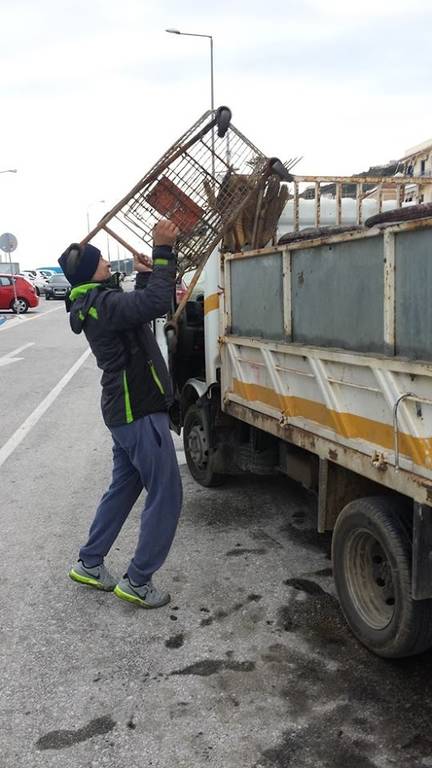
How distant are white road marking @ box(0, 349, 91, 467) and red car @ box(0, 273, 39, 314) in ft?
54.3

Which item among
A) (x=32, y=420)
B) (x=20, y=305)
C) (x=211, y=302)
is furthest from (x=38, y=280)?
(x=211, y=302)

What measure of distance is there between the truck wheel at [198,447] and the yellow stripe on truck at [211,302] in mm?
894

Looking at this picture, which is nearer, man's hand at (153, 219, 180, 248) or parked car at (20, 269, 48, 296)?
man's hand at (153, 219, 180, 248)

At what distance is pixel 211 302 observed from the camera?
495 cm

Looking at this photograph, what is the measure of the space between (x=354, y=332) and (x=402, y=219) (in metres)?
0.58

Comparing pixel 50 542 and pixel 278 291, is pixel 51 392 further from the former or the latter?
pixel 278 291

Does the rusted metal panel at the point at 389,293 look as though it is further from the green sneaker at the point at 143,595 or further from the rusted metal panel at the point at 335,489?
the green sneaker at the point at 143,595

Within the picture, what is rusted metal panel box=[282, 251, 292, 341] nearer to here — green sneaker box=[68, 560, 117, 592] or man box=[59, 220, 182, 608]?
man box=[59, 220, 182, 608]

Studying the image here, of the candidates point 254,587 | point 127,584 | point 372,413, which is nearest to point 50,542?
point 127,584

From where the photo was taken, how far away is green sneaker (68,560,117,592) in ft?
13.3

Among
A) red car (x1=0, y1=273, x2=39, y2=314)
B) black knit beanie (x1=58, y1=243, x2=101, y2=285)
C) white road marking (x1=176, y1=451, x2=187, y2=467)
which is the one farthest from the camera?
red car (x1=0, y1=273, x2=39, y2=314)

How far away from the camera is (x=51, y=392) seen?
10531mm

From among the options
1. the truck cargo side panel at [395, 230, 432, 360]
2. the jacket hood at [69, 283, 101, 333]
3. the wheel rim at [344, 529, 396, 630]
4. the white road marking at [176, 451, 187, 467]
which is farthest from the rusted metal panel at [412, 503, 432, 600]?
the white road marking at [176, 451, 187, 467]

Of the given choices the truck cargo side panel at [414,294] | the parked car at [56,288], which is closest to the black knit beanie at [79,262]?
the truck cargo side panel at [414,294]
